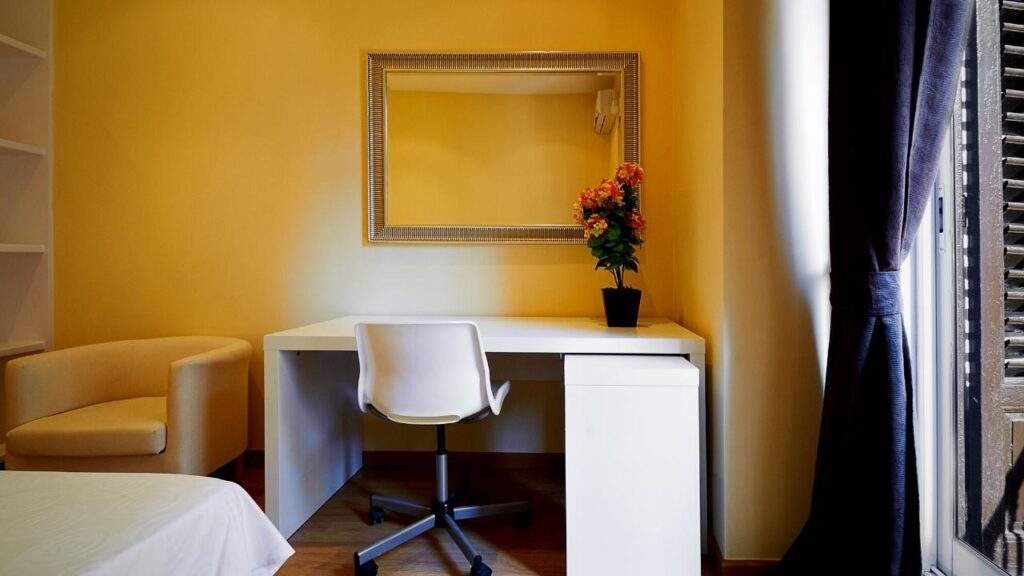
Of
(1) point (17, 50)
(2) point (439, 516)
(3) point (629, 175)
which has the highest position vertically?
(1) point (17, 50)

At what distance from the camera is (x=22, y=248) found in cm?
222

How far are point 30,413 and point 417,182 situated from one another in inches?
72.9

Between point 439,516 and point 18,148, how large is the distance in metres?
2.62

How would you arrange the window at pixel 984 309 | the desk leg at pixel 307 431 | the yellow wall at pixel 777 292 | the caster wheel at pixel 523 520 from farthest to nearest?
1. the caster wheel at pixel 523 520
2. the desk leg at pixel 307 431
3. the yellow wall at pixel 777 292
4. the window at pixel 984 309

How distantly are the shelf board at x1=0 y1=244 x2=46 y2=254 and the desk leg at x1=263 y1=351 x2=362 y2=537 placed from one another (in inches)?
61.6

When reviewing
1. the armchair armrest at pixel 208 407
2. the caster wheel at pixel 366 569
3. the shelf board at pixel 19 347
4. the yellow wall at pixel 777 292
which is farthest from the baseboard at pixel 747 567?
the shelf board at pixel 19 347

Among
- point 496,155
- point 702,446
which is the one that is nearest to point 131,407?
point 496,155

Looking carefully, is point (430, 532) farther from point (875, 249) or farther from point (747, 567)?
point (875, 249)

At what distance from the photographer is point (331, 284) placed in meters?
2.33

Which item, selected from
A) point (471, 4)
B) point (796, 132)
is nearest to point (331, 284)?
point (471, 4)

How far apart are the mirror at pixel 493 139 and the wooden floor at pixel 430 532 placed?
1181 millimetres

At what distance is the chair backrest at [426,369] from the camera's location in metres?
1.45

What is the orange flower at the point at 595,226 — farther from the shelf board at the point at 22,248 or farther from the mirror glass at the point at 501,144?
the shelf board at the point at 22,248

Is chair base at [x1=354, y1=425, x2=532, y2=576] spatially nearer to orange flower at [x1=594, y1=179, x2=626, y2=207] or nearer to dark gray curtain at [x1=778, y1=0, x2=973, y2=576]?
A: dark gray curtain at [x1=778, y1=0, x2=973, y2=576]
